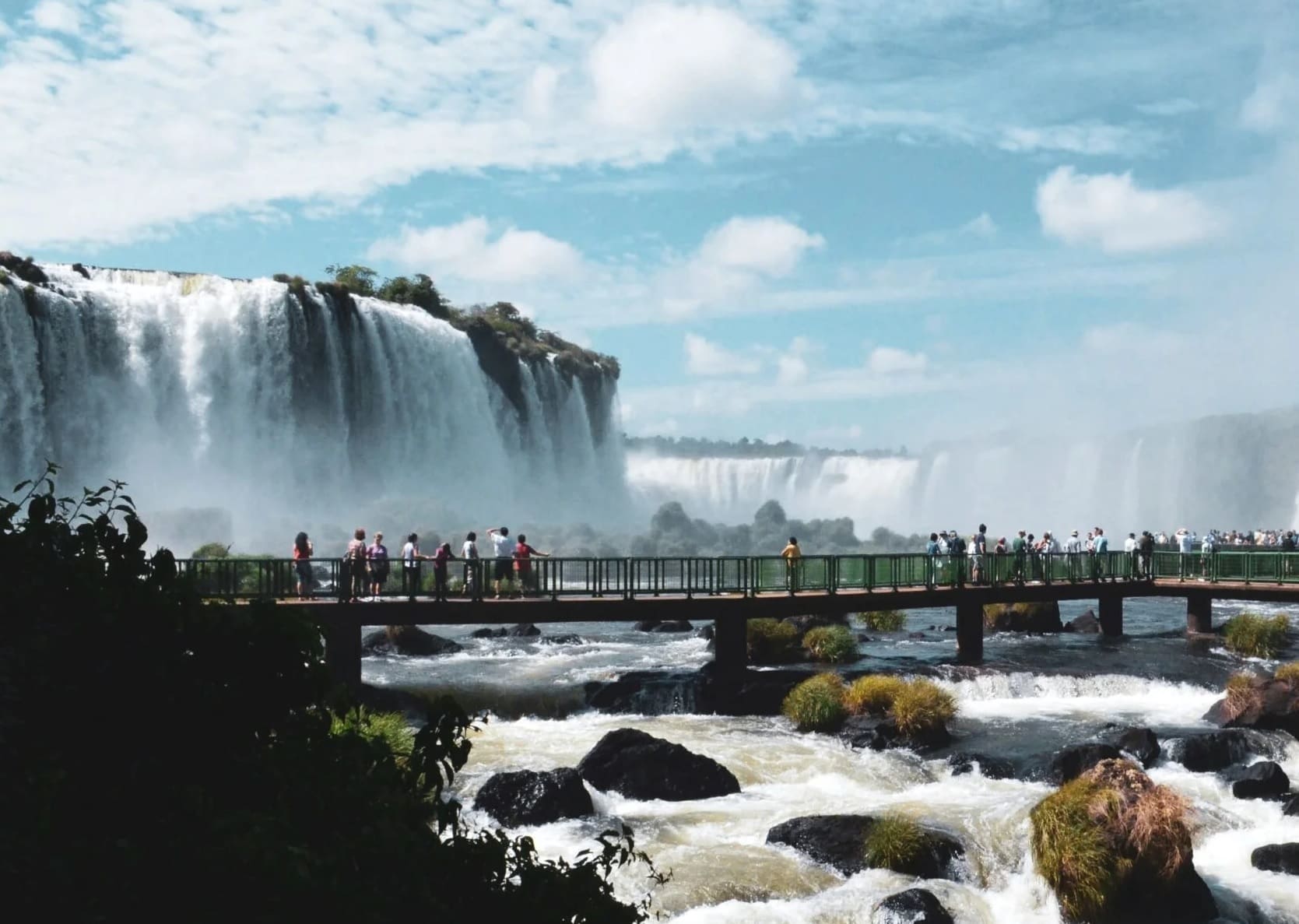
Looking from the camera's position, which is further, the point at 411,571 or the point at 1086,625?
the point at 1086,625

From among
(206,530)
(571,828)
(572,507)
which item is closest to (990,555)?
(571,828)

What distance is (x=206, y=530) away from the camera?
5016 cm

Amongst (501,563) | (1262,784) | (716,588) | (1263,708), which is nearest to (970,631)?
(716,588)

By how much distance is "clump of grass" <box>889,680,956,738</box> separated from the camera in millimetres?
19766

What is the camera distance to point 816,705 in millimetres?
21234

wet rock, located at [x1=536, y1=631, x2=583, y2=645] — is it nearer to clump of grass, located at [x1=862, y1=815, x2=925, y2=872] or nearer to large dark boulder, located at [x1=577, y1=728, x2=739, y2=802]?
large dark boulder, located at [x1=577, y1=728, x2=739, y2=802]

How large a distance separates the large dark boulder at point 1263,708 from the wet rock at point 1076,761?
→ 12.8 ft

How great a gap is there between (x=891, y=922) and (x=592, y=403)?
74.4m

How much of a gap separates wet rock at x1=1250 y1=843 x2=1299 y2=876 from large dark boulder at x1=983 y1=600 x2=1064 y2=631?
20.4 m

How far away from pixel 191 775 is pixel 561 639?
1181 inches

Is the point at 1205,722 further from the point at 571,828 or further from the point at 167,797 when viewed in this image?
the point at 167,797

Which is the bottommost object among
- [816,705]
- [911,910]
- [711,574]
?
[911,910]

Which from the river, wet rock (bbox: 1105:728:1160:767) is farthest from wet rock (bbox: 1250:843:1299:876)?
wet rock (bbox: 1105:728:1160:767)

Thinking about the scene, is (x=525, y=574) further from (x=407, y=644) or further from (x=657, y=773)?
(x=657, y=773)
